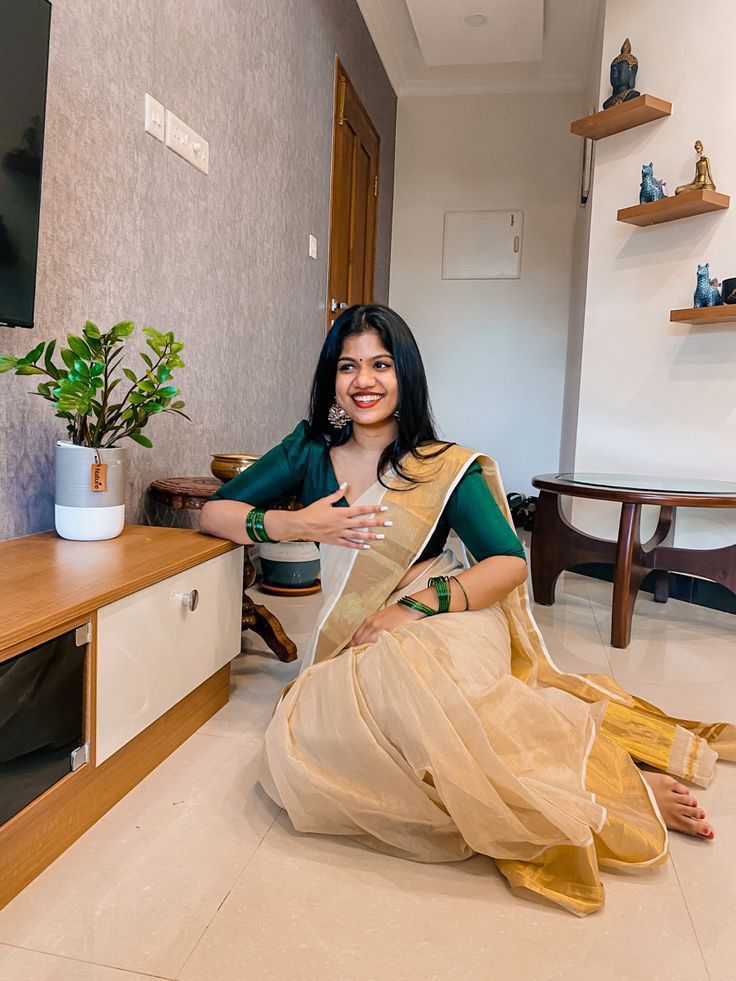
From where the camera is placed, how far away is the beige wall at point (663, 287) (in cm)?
281

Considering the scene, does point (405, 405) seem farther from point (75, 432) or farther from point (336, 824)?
point (336, 824)

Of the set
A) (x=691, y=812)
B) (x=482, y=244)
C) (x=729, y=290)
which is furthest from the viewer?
(x=482, y=244)

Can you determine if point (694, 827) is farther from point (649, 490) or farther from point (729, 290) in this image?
point (729, 290)

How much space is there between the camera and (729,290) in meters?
2.65

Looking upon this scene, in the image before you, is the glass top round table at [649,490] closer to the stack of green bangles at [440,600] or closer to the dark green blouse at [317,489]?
the dark green blouse at [317,489]

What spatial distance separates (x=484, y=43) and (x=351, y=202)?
1.15 m

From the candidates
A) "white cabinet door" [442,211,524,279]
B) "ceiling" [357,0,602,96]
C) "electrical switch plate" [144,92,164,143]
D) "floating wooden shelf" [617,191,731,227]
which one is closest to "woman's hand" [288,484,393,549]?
"electrical switch plate" [144,92,164,143]

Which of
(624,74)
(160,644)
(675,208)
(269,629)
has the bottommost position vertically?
(269,629)

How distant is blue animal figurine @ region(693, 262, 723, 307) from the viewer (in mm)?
2719

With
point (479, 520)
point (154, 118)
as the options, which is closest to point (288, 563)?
point (479, 520)

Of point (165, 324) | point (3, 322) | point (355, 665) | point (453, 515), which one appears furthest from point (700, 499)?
point (3, 322)

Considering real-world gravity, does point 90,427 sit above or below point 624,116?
below

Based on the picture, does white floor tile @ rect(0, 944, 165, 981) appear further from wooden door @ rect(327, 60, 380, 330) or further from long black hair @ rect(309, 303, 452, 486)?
wooden door @ rect(327, 60, 380, 330)

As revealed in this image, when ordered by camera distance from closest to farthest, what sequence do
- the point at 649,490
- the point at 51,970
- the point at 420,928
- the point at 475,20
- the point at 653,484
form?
the point at 51,970 → the point at 420,928 → the point at 649,490 → the point at 653,484 → the point at 475,20
